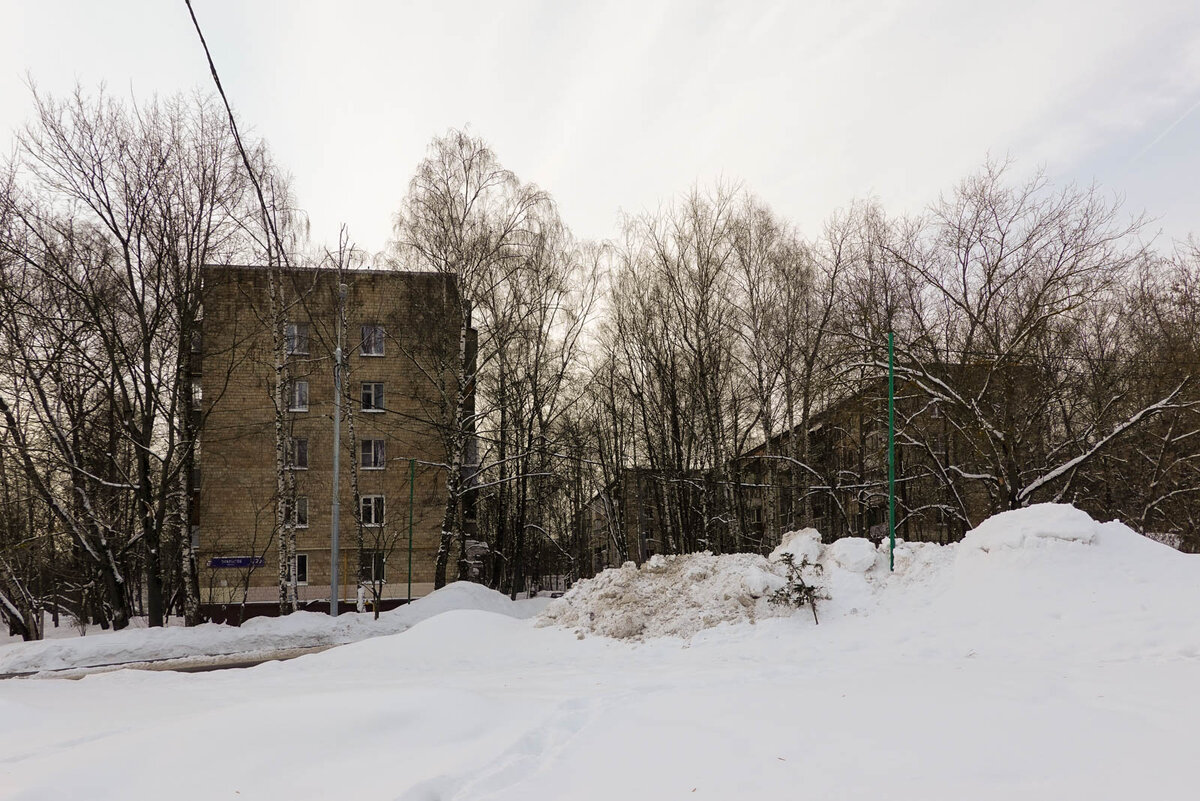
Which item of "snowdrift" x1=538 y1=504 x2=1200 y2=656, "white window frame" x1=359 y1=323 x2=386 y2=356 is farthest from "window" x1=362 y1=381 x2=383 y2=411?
"snowdrift" x1=538 y1=504 x2=1200 y2=656

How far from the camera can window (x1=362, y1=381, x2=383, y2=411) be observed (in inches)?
1164

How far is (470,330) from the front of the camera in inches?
1020

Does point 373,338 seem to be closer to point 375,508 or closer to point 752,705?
point 375,508

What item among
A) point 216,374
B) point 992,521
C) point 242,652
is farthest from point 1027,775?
point 216,374

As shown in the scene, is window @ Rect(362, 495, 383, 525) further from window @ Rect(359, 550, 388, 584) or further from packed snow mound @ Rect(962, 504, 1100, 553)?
packed snow mound @ Rect(962, 504, 1100, 553)

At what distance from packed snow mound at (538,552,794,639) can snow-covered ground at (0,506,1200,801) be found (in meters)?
0.13

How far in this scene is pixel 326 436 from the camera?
2903 centimetres

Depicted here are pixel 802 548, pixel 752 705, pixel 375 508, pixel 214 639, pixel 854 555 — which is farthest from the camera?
pixel 375 508

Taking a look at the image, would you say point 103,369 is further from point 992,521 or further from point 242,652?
point 992,521

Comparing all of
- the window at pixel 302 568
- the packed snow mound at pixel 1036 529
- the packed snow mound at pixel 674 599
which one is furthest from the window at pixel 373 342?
the packed snow mound at pixel 1036 529

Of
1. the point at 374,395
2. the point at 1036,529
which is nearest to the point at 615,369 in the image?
the point at 374,395

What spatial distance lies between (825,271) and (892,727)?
21866 millimetres

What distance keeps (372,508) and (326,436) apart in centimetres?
340

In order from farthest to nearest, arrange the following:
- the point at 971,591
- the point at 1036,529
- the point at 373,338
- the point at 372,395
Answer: the point at 373,338 < the point at 372,395 < the point at 1036,529 < the point at 971,591
